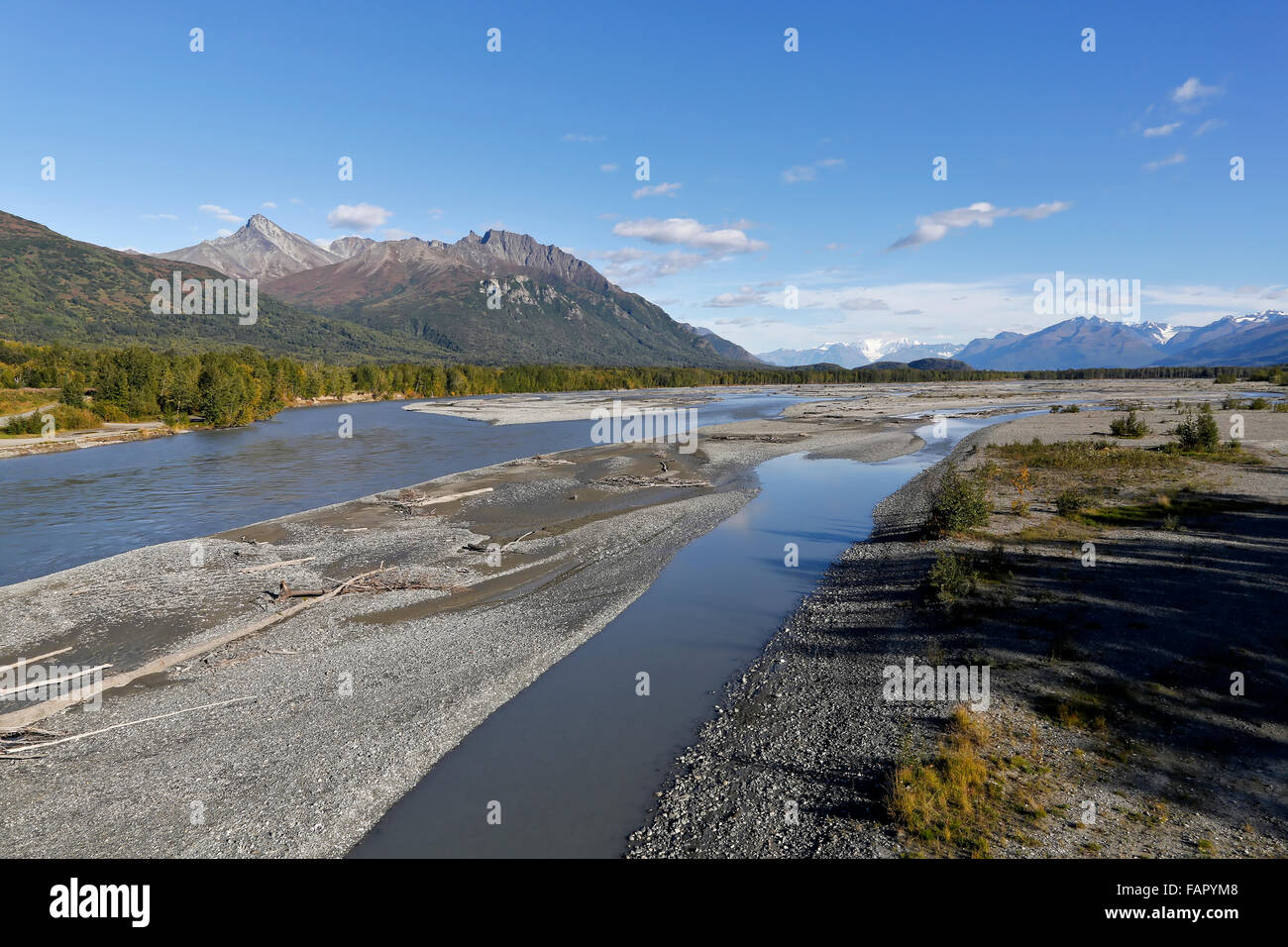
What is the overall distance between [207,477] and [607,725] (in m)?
50.9

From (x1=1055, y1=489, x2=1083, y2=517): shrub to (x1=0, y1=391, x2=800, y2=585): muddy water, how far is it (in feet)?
149

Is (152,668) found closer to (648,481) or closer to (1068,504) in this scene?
(648,481)

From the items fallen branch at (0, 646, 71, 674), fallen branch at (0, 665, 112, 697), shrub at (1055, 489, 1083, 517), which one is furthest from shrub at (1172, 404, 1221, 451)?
fallen branch at (0, 646, 71, 674)

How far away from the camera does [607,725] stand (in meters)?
15.5

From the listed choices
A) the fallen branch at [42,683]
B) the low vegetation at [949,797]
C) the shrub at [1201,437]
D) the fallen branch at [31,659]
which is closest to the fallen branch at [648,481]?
the fallen branch at [31,659]

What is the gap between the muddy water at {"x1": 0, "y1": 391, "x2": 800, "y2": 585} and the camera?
107 feet

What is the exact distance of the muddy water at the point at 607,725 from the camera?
38.2 ft

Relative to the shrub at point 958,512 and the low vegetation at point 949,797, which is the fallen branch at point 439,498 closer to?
the shrub at point 958,512

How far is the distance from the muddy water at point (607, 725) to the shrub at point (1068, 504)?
38.2 feet

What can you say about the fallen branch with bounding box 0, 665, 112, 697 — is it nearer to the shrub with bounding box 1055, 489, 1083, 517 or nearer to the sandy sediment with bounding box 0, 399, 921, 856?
the sandy sediment with bounding box 0, 399, 921, 856

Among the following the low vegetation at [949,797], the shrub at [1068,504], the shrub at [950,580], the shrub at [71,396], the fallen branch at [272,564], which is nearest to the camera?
the low vegetation at [949,797]

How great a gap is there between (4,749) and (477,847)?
1169 cm
